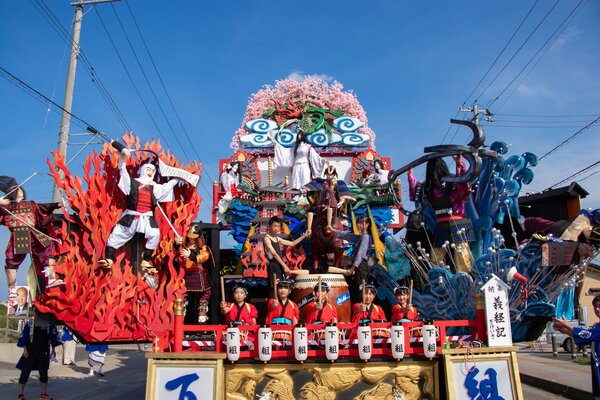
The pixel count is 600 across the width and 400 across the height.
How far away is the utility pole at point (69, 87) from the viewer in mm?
10946

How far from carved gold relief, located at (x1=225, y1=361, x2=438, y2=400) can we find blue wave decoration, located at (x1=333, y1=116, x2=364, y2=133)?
11.5 metres

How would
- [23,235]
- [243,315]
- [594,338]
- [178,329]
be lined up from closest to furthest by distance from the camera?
[594,338] → [178,329] → [243,315] → [23,235]

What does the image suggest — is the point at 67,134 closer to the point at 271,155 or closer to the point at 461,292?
the point at 271,155

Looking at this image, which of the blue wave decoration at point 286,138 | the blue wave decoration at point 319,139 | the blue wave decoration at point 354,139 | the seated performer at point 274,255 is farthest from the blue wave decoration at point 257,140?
the seated performer at point 274,255

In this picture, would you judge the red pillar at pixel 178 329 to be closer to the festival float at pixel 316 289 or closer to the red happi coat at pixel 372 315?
the festival float at pixel 316 289

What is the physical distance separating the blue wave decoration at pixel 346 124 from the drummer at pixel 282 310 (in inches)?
410

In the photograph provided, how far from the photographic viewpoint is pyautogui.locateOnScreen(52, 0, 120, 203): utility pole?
35.9 feet

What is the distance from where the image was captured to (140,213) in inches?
313

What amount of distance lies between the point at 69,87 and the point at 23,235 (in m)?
Result: 5.23

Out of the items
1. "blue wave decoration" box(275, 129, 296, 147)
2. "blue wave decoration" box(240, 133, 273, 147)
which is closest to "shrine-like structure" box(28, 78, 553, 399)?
"blue wave decoration" box(275, 129, 296, 147)

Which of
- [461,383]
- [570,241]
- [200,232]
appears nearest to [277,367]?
[461,383]

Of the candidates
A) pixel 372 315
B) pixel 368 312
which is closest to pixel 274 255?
pixel 368 312

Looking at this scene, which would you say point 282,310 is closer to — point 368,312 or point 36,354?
point 368,312

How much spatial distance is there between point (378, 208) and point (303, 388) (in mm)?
9432
